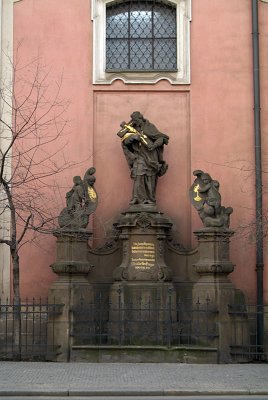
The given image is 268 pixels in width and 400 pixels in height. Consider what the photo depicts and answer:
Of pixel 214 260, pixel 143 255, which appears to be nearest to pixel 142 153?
pixel 143 255

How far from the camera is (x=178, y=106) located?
1576 cm

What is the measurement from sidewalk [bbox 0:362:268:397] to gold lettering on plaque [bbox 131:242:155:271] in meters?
2.26

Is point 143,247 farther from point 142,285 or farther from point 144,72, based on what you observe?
point 144,72

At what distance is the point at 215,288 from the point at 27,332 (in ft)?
13.2

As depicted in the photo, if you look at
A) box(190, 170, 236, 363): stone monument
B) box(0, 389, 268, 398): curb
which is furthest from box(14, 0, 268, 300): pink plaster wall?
box(0, 389, 268, 398): curb

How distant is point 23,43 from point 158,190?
456cm

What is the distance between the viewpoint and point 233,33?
51.9 feet

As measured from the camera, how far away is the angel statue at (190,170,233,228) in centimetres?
1394

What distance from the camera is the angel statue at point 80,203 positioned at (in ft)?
45.3

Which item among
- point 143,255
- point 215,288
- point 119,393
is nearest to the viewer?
point 119,393

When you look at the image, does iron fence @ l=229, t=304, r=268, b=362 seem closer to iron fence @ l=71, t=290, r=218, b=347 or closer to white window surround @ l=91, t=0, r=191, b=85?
iron fence @ l=71, t=290, r=218, b=347

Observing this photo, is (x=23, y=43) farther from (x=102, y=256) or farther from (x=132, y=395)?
(x=132, y=395)

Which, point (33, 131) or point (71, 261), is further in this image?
point (33, 131)

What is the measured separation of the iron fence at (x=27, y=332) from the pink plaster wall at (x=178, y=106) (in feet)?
5.47
